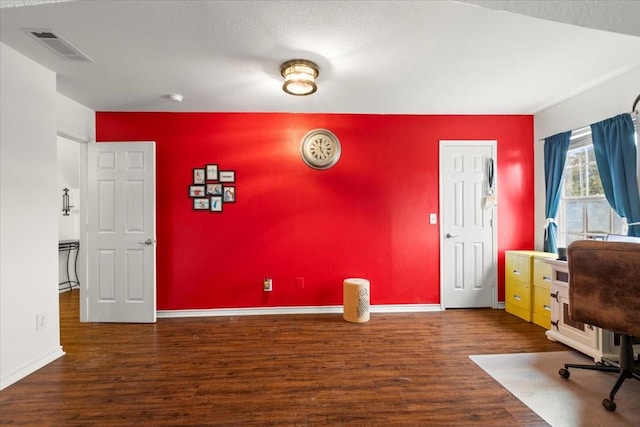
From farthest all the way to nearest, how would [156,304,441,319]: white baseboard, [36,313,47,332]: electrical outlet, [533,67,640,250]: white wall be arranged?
[156,304,441,319]: white baseboard < [533,67,640,250]: white wall < [36,313,47,332]: electrical outlet

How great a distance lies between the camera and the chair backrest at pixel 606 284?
179cm

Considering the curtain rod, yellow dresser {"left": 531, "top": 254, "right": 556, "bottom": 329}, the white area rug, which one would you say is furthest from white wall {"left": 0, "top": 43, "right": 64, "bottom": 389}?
the curtain rod

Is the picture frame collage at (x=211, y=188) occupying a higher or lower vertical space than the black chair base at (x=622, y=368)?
higher

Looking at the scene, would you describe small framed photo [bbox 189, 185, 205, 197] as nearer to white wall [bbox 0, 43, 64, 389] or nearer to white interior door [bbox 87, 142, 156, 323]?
white interior door [bbox 87, 142, 156, 323]

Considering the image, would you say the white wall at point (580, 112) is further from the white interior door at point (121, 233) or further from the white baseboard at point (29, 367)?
the white baseboard at point (29, 367)

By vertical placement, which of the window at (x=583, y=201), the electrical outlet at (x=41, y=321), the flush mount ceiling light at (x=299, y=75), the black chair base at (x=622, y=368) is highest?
the flush mount ceiling light at (x=299, y=75)

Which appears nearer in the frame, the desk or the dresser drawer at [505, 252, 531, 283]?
the dresser drawer at [505, 252, 531, 283]

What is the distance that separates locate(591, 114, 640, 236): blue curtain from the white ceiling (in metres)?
0.29

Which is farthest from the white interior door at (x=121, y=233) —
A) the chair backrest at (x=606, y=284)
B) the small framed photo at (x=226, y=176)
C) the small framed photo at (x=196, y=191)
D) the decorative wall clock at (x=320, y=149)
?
the chair backrest at (x=606, y=284)

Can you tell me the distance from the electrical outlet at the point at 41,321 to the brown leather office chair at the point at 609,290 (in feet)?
13.5

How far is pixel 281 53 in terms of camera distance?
7.57 ft

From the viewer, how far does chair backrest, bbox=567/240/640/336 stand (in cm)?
179

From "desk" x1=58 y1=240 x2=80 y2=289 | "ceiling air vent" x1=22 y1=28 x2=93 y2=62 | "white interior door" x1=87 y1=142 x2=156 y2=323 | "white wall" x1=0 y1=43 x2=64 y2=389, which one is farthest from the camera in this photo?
"desk" x1=58 y1=240 x2=80 y2=289

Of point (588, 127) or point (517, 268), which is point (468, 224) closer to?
point (517, 268)
